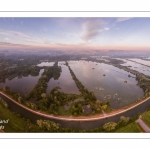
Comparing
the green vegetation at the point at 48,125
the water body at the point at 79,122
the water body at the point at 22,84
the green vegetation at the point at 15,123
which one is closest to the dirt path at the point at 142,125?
the water body at the point at 79,122

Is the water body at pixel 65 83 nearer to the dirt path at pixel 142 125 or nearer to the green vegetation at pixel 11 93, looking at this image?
the green vegetation at pixel 11 93

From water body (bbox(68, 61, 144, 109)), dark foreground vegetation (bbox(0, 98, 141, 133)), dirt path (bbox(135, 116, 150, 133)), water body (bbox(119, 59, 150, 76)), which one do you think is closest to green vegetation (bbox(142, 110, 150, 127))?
dirt path (bbox(135, 116, 150, 133))

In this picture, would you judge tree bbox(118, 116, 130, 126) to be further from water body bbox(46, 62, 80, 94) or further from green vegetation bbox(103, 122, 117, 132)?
water body bbox(46, 62, 80, 94)

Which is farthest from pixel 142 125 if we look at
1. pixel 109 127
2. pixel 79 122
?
pixel 79 122

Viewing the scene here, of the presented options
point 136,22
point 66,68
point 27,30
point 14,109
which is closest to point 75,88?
point 66,68

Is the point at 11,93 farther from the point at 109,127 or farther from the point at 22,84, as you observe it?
the point at 109,127

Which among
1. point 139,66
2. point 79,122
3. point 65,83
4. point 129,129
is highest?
point 139,66

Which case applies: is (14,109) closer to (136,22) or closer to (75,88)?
(75,88)

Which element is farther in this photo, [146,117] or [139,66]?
[139,66]
